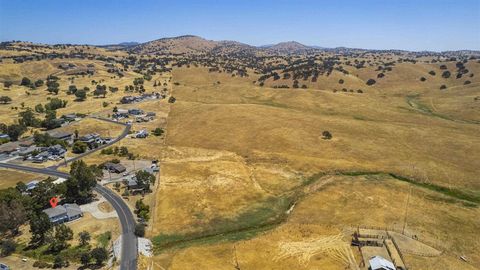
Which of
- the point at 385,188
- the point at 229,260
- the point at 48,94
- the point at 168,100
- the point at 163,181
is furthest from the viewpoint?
the point at 48,94

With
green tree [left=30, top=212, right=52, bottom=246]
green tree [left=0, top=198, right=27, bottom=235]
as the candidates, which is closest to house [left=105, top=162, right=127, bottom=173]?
green tree [left=0, top=198, right=27, bottom=235]

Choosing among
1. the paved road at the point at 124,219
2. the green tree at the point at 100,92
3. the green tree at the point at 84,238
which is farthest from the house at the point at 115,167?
the green tree at the point at 100,92

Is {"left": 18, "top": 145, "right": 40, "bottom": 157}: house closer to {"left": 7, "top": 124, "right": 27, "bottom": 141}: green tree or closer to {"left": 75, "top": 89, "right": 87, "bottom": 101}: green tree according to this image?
{"left": 7, "top": 124, "right": 27, "bottom": 141}: green tree

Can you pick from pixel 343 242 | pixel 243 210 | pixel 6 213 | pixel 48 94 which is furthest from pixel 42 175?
pixel 48 94

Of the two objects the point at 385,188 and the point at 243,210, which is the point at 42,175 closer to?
the point at 243,210

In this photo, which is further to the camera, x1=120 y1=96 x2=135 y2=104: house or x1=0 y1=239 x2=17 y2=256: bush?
x1=120 y1=96 x2=135 y2=104: house

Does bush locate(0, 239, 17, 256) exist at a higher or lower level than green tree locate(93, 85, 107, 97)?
lower
